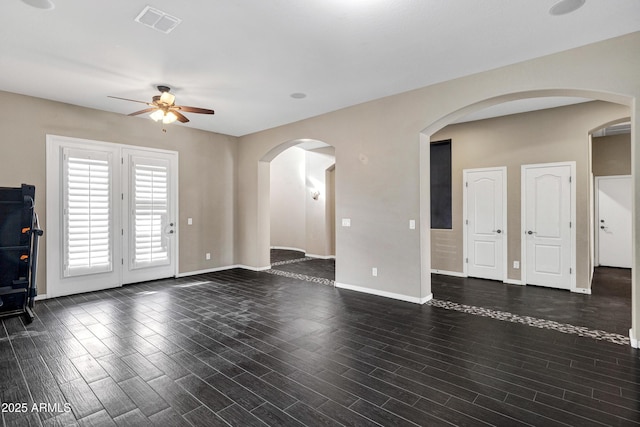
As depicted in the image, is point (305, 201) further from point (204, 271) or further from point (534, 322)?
point (534, 322)

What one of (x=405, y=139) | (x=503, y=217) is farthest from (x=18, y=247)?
(x=503, y=217)

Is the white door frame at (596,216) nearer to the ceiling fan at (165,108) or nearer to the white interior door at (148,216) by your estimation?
the ceiling fan at (165,108)

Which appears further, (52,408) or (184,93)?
(184,93)

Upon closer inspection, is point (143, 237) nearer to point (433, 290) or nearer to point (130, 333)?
point (130, 333)

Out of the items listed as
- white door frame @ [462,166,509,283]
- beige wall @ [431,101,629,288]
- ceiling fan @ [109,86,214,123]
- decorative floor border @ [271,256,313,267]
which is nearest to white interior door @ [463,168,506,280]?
white door frame @ [462,166,509,283]

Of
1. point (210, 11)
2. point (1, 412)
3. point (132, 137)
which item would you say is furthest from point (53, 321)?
point (210, 11)

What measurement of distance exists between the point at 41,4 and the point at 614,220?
1097 cm

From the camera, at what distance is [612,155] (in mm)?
7547

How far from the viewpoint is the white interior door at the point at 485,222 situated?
6086 millimetres

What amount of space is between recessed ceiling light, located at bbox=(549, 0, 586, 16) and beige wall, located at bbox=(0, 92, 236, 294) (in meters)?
6.25

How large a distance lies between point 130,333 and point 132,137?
3872 mm

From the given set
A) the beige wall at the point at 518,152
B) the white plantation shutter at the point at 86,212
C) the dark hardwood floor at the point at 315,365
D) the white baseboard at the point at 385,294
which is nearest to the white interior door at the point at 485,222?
the beige wall at the point at 518,152

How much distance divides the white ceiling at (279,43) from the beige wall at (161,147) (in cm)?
43

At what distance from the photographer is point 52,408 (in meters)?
2.27
